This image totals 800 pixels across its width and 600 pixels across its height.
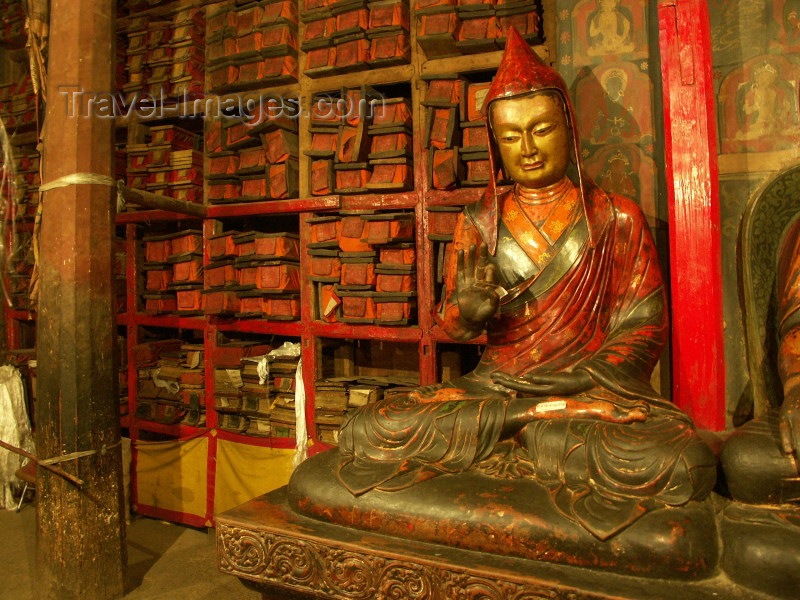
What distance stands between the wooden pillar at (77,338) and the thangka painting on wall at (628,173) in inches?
100

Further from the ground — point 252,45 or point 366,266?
point 252,45

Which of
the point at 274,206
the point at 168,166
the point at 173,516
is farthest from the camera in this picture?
the point at 168,166

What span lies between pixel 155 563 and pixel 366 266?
2.24 metres

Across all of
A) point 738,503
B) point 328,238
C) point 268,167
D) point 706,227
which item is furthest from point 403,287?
point 738,503

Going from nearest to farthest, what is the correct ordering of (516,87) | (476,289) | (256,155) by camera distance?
(476,289)
(516,87)
(256,155)

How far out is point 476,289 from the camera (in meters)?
2.18

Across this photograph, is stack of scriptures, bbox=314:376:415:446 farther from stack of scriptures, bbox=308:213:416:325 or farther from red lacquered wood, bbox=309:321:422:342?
stack of scriptures, bbox=308:213:416:325

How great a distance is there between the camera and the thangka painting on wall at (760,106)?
2783mm

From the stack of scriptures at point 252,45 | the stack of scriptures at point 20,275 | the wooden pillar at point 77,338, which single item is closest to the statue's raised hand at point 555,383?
the wooden pillar at point 77,338

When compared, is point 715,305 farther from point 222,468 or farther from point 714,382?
point 222,468

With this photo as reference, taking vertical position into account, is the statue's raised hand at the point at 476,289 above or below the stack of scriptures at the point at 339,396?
above

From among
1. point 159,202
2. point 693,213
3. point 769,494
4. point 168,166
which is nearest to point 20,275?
point 168,166

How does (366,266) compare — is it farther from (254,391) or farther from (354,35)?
(354,35)

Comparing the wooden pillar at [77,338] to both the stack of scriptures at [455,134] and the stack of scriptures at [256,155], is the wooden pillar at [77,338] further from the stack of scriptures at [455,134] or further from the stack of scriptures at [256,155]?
the stack of scriptures at [455,134]
